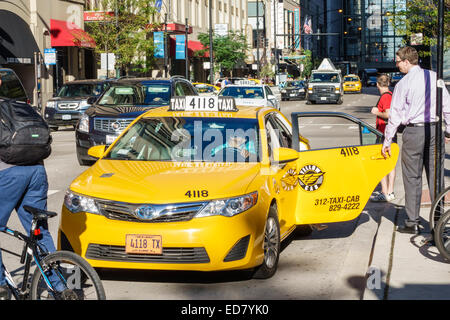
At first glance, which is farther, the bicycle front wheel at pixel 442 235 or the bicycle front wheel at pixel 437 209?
the bicycle front wheel at pixel 437 209

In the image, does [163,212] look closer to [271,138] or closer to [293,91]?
[271,138]

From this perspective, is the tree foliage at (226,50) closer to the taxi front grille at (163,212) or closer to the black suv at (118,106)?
the black suv at (118,106)

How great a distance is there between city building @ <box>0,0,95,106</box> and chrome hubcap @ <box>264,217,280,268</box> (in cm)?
2651

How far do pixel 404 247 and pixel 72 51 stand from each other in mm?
35913

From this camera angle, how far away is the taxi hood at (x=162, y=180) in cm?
630

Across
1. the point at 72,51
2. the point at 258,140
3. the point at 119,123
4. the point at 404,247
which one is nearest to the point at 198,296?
the point at 258,140

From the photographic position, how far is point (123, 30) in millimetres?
41094

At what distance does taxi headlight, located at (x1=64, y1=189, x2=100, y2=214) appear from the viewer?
251 inches

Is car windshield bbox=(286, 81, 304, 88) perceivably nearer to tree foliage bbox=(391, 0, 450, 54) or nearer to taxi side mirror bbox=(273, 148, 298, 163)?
tree foliage bbox=(391, 0, 450, 54)

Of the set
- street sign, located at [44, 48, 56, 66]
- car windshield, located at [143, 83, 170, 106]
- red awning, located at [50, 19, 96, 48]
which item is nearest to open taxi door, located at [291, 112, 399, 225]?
car windshield, located at [143, 83, 170, 106]

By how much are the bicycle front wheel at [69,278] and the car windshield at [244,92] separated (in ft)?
82.0

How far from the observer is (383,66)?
596ft

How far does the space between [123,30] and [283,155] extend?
3517cm

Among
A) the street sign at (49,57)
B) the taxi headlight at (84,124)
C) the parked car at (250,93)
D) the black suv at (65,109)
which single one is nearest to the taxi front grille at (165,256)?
the taxi headlight at (84,124)
